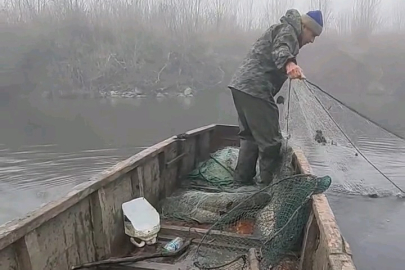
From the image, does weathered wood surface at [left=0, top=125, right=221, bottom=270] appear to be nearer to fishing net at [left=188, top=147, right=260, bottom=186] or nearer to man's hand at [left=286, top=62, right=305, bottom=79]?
fishing net at [left=188, top=147, right=260, bottom=186]

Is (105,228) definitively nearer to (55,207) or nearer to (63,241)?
(63,241)

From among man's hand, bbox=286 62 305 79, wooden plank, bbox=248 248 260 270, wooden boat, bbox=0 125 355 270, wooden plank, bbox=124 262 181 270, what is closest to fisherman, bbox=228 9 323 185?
man's hand, bbox=286 62 305 79

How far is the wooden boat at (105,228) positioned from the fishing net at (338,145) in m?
2.37

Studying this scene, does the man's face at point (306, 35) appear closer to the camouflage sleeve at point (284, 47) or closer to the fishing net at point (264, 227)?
the camouflage sleeve at point (284, 47)

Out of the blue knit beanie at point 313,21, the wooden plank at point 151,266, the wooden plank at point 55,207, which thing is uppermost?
the blue knit beanie at point 313,21

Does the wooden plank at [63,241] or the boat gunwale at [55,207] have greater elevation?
the boat gunwale at [55,207]

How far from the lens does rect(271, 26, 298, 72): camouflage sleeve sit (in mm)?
3229

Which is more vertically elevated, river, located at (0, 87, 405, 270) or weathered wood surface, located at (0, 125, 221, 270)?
weathered wood surface, located at (0, 125, 221, 270)

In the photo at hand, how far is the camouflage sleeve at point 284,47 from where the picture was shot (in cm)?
323

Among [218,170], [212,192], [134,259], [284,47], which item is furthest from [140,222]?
[284,47]

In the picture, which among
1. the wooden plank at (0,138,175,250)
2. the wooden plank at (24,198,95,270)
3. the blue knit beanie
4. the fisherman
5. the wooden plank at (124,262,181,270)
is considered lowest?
the wooden plank at (124,262,181,270)

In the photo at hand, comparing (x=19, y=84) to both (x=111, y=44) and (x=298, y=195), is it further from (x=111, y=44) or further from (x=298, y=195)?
(x=298, y=195)

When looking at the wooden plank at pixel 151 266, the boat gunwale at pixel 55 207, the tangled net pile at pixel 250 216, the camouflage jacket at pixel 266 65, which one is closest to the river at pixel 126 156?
the tangled net pile at pixel 250 216

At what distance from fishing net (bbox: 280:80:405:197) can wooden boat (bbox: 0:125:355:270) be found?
2.37 meters
